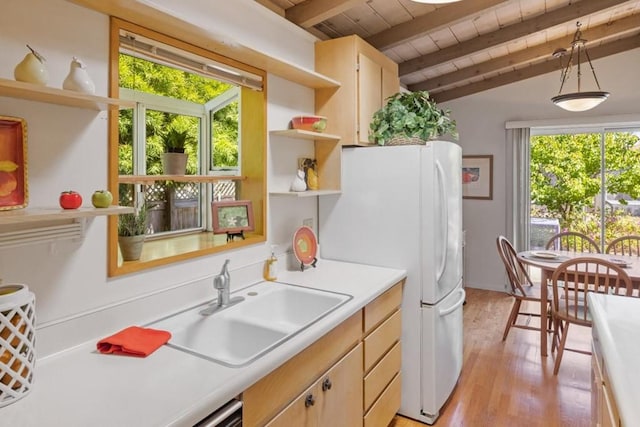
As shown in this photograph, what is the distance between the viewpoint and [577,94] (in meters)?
3.17

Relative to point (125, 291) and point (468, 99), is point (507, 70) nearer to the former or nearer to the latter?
point (468, 99)

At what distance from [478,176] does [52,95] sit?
191 inches

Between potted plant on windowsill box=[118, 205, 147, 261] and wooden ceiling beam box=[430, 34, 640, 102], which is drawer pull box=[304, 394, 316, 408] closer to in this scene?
potted plant on windowsill box=[118, 205, 147, 261]

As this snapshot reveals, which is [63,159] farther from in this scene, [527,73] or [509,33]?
[527,73]

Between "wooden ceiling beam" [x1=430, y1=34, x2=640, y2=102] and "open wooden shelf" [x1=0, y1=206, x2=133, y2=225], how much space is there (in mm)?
4732

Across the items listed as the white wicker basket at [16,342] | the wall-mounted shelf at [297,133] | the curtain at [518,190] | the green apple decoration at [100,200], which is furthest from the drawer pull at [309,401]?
the curtain at [518,190]

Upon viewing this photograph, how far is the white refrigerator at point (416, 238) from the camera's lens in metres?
2.26

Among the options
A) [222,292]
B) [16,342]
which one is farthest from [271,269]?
[16,342]

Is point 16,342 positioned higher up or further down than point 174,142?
further down

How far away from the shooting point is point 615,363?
3.80ft

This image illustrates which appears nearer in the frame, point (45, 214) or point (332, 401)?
point (45, 214)

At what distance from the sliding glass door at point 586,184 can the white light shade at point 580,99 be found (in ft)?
5.14

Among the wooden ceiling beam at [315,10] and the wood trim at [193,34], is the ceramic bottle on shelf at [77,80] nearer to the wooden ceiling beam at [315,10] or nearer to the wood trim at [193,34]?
the wood trim at [193,34]

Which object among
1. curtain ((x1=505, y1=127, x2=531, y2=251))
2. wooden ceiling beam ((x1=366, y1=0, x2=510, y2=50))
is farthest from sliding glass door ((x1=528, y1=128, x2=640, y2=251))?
wooden ceiling beam ((x1=366, y1=0, x2=510, y2=50))
